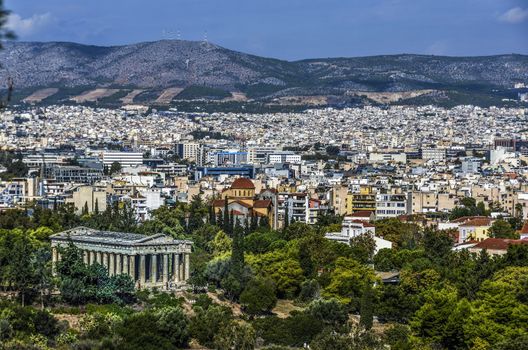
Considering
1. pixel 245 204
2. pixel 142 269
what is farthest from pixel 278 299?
pixel 245 204

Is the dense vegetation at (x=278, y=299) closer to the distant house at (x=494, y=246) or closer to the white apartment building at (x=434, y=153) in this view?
the distant house at (x=494, y=246)

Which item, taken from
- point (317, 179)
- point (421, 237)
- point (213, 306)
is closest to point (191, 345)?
point (213, 306)

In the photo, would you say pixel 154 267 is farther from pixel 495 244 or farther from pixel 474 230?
pixel 474 230

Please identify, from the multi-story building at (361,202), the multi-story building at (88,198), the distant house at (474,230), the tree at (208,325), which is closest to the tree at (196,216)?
the multi-story building at (88,198)

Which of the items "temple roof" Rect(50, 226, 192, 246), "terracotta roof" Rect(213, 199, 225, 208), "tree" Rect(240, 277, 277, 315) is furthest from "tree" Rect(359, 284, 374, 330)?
"terracotta roof" Rect(213, 199, 225, 208)

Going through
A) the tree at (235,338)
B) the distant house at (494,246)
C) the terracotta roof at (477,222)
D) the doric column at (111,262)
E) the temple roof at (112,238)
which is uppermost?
the temple roof at (112,238)

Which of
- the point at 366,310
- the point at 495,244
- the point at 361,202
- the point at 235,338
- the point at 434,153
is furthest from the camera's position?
the point at 434,153
